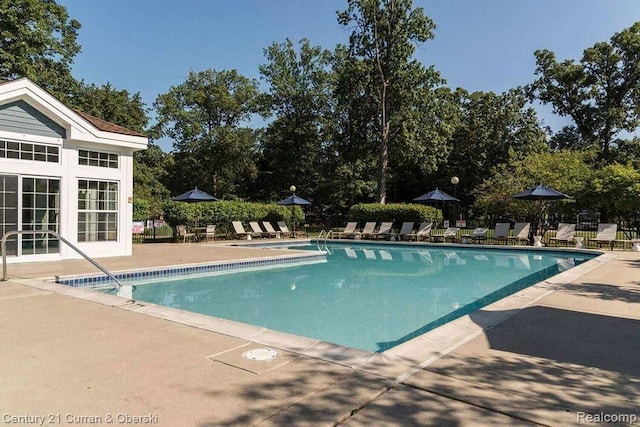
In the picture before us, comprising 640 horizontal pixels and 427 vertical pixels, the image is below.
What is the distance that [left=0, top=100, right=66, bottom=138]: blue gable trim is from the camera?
9.69 m

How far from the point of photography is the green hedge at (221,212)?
18688 millimetres

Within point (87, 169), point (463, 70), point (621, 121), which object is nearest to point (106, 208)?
point (87, 169)

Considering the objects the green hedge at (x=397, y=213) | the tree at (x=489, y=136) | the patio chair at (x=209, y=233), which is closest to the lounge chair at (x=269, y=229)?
the patio chair at (x=209, y=233)

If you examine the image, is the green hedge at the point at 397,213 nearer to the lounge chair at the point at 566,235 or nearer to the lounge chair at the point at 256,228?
the lounge chair at the point at 256,228

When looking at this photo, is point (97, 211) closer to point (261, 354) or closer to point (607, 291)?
point (261, 354)

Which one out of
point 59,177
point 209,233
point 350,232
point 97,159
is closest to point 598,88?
point 350,232

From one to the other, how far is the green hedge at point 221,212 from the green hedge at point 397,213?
3.85m

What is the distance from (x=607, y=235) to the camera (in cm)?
1523

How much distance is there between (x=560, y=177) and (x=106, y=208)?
17532mm

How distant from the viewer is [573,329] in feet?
14.7

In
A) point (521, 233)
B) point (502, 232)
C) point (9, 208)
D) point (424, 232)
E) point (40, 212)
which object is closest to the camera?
point (9, 208)

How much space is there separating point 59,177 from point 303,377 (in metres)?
9.98

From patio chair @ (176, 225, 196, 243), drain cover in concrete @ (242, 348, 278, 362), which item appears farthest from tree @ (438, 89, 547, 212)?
drain cover in concrete @ (242, 348, 278, 362)

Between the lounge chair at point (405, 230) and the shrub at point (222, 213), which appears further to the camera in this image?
Result: the lounge chair at point (405, 230)
